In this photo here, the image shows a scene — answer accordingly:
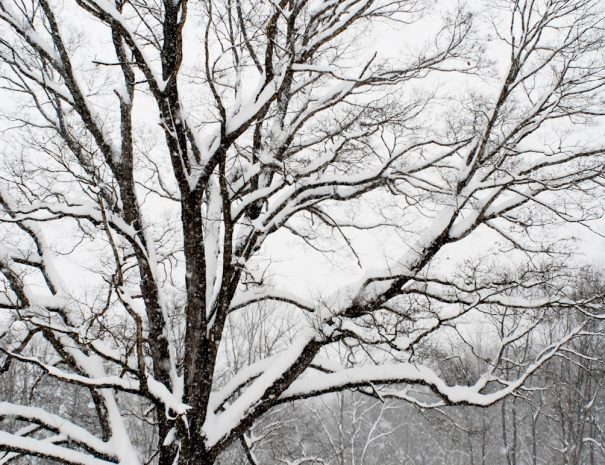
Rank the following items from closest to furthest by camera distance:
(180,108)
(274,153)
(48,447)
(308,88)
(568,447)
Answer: (48,447), (180,108), (274,153), (308,88), (568,447)

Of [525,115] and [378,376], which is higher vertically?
[525,115]

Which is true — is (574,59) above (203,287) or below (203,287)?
above

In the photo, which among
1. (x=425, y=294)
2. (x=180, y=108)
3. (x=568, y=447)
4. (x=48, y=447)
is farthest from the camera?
(x=568, y=447)

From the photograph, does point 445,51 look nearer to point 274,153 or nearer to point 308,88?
point 308,88

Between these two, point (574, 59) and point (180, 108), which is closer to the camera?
point (180, 108)

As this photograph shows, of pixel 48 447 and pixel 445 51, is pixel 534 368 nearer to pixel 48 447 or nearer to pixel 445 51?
pixel 445 51

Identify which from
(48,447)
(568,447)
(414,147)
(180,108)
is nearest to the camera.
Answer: (48,447)

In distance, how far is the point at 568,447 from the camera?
1589cm

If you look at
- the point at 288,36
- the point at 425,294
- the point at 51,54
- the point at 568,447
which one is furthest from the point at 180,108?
the point at 568,447

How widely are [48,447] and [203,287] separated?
225cm

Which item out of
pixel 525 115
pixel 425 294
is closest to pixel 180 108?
pixel 425 294

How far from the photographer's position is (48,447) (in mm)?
4480

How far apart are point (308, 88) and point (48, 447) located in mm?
5977

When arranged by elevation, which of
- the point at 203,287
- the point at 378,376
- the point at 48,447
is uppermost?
the point at 203,287
